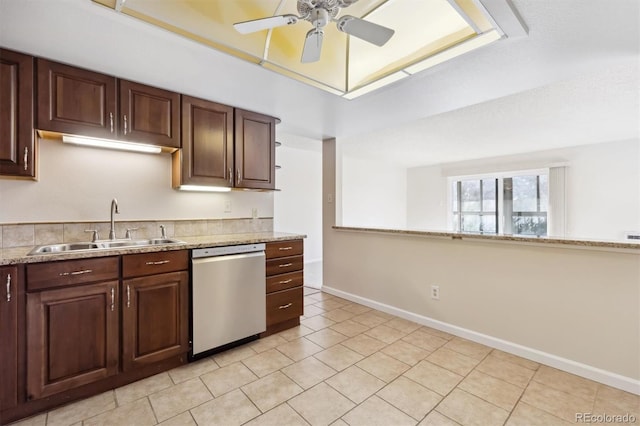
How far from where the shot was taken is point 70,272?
5.48 feet

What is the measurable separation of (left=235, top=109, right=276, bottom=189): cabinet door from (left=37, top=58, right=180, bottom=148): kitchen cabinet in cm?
56

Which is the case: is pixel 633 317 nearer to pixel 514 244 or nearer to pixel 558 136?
pixel 514 244

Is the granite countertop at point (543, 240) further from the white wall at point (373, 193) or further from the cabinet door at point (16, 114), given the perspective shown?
the white wall at point (373, 193)

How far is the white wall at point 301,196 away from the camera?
5332mm

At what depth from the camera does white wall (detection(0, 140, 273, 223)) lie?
1973 mm

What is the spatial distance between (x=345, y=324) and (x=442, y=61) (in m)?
2.39

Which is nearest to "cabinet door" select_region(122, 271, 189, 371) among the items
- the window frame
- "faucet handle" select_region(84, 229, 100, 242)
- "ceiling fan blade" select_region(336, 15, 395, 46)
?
"faucet handle" select_region(84, 229, 100, 242)

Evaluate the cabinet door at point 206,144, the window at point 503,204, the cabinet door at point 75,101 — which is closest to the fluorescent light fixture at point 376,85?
the cabinet door at point 206,144

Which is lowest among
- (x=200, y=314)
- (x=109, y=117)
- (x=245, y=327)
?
(x=245, y=327)

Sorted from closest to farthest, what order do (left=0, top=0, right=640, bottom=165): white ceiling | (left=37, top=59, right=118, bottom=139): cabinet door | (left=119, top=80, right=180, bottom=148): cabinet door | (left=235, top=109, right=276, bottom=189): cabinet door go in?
(left=0, top=0, right=640, bottom=165): white ceiling
(left=37, top=59, right=118, bottom=139): cabinet door
(left=119, top=80, right=180, bottom=148): cabinet door
(left=235, top=109, right=276, bottom=189): cabinet door

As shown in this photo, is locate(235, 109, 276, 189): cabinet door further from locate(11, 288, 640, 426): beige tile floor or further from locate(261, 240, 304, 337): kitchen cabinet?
locate(11, 288, 640, 426): beige tile floor

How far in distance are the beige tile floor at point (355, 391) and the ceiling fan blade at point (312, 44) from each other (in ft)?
6.71

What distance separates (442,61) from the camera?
6.16ft

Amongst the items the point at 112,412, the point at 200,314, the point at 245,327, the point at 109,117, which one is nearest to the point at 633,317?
the point at 245,327
